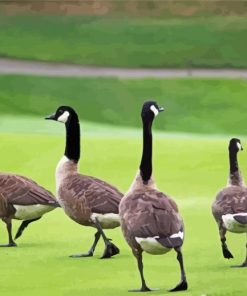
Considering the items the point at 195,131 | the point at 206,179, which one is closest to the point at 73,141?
the point at 206,179

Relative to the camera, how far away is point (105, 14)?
4438 cm

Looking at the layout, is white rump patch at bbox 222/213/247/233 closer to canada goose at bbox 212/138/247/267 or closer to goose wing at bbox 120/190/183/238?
canada goose at bbox 212/138/247/267

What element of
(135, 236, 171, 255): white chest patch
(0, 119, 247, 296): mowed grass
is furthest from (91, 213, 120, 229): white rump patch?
(135, 236, 171, 255): white chest patch

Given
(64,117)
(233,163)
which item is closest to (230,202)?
(233,163)

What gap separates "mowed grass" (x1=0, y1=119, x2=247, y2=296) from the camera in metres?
10.4

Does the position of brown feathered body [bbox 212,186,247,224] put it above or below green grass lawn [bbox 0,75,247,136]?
above

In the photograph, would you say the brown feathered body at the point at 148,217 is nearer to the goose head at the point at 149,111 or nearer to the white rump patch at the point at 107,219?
the goose head at the point at 149,111

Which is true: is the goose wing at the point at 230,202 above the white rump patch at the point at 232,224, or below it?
above

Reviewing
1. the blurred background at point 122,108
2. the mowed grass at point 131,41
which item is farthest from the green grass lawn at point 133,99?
the mowed grass at point 131,41

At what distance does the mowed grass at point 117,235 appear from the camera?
34.0 feet

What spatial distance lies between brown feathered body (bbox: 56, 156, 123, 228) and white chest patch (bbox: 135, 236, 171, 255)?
2109 mm

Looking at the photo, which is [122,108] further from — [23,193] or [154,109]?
[154,109]

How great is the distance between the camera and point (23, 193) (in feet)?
41.2

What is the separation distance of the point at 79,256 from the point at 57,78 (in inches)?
981
